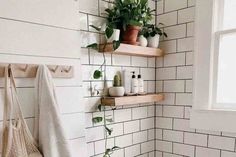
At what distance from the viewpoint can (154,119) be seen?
170cm

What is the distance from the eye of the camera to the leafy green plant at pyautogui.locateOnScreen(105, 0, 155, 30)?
127 cm

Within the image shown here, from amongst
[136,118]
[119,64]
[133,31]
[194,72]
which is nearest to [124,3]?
[133,31]

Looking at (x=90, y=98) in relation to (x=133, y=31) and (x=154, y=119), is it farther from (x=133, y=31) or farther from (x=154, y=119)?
(x=154, y=119)

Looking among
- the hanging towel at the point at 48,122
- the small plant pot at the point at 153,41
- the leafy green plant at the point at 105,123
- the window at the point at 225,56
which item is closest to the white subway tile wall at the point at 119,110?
the leafy green plant at the point at 105,123

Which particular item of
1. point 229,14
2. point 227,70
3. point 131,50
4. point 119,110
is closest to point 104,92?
point 119,110

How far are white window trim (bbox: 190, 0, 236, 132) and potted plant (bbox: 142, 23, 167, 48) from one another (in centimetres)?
26

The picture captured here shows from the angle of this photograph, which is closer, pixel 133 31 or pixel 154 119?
pixel 133 31

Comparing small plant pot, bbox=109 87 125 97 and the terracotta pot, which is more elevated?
the terracotta pot

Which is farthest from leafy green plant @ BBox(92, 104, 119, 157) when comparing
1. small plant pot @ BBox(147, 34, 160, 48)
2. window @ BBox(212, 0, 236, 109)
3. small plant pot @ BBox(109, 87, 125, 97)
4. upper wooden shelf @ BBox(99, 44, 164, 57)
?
window @ BBox(212, 0, 236, 109)

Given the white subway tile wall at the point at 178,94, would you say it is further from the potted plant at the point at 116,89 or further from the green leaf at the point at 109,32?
the green leaf at the point at 109,32

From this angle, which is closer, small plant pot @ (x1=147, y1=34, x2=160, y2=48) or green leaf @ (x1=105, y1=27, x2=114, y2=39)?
green leaf @ (x1=105, y1=27, x2=114, y2=39)

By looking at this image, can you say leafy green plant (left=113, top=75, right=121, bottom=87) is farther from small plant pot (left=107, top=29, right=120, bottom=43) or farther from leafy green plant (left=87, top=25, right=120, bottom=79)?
small plant pot (left=107, top=29, right=120, bottom=43)

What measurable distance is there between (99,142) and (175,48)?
2.75 feet

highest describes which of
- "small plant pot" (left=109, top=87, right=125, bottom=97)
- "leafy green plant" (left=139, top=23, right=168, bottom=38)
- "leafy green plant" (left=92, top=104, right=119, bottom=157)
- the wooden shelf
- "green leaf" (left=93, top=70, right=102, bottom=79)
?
"leafy green plant" (left=139, top=23, right=168, bottom=38)
